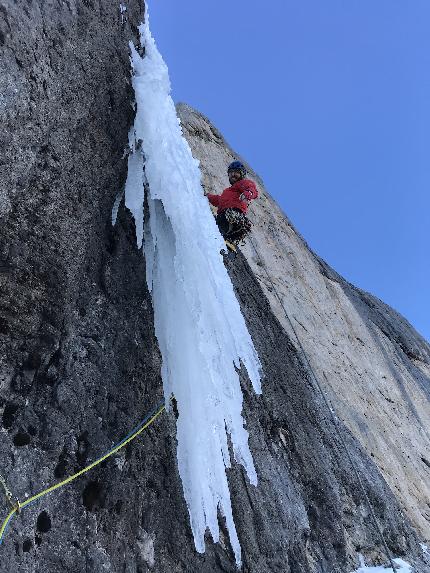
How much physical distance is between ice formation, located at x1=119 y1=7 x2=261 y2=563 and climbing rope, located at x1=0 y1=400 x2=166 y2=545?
0.19 metres

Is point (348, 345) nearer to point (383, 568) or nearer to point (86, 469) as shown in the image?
point (383, 568)

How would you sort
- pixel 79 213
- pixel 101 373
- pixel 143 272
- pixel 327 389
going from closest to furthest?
pixel 101 373
pixel 79 213
pixel 143 272
pixel 327 389

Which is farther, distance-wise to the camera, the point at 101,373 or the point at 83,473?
the point at 101,373

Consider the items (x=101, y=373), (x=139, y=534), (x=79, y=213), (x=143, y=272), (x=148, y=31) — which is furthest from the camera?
(x=148, y=31)

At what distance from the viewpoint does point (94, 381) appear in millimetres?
3516

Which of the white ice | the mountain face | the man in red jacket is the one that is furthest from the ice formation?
the white ice

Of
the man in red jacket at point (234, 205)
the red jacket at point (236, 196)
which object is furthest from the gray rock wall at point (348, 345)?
the red jacket at point (236, 196)

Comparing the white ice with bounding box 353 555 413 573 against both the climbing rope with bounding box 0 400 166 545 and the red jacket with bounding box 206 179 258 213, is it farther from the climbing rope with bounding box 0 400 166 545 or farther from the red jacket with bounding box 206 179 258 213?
the red jacket with bounding box 206 179 258 213

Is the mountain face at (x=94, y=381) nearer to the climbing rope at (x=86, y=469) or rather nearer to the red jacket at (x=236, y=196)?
the climbing rope at (x=86, y=469)

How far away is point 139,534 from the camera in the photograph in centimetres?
330

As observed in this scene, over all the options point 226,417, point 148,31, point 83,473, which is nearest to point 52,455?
point 83,473

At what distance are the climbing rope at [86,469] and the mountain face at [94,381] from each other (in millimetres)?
36

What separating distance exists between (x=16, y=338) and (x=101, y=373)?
0.69 meters

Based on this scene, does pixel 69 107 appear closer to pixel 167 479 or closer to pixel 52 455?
pixel 52 455
